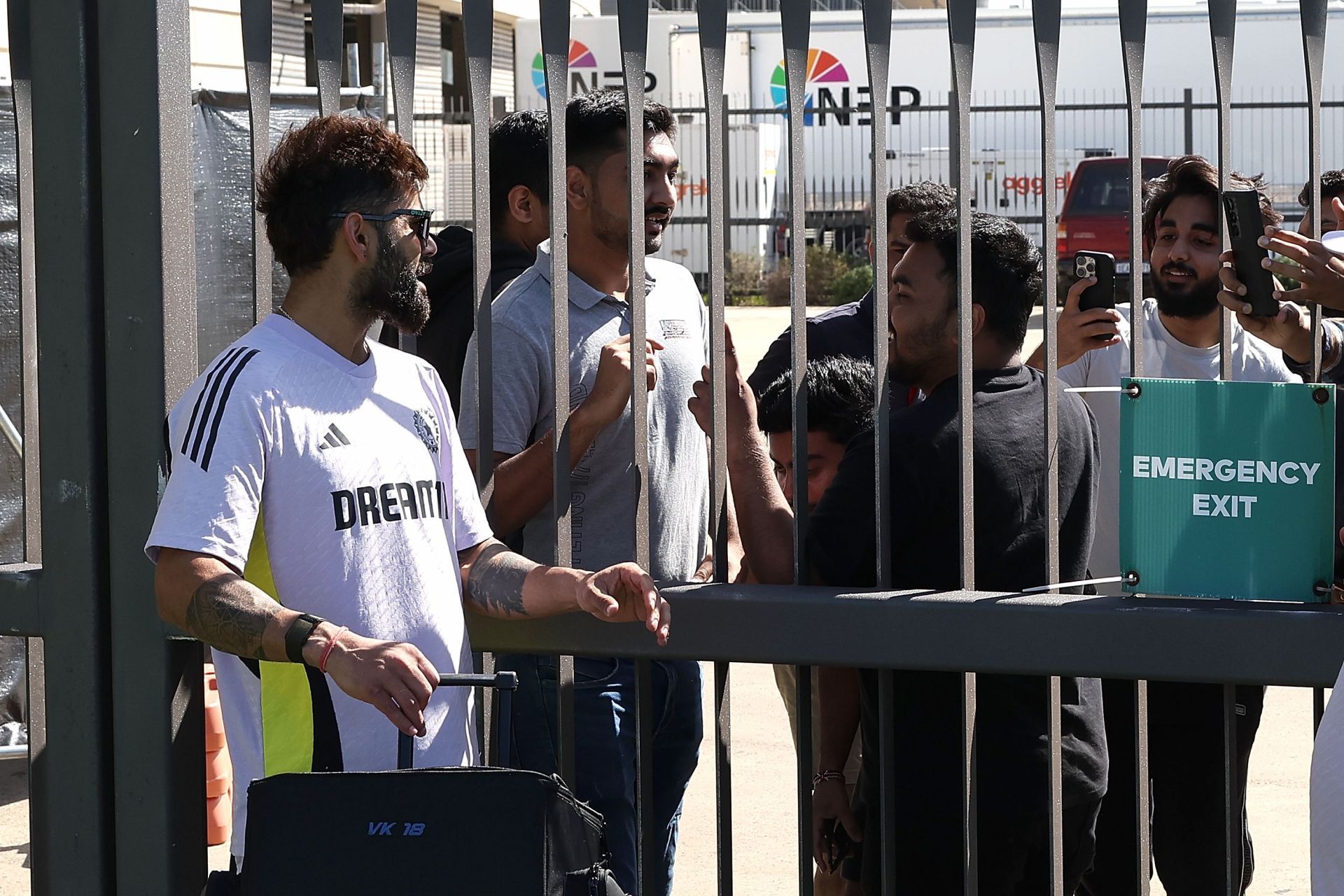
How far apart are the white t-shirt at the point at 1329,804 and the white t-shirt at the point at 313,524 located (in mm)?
1356

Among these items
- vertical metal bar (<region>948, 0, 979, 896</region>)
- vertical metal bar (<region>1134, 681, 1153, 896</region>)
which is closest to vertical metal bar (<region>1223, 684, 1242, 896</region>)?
vertical metal bar (<region>1134, 681, 1153, 896</region>)

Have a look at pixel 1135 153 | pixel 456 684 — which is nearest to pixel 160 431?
pixel 456 684

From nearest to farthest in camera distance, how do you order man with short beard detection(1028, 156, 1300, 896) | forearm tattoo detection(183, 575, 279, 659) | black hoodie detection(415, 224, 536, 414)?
1. forearm tattoo detection(183, 575, 279, 659)
2. black hoodie detection(415, 224, 536, 414)
3. man with short beard detection(1028, 156, 1300, 896)

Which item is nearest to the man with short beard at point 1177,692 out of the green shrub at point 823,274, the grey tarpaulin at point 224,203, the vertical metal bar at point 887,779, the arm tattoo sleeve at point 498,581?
the vertical metal bar at point 887,779

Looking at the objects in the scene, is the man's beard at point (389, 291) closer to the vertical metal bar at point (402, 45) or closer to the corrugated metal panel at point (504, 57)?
the vertical metal bar at point (402, 45)

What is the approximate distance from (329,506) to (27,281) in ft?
3.40

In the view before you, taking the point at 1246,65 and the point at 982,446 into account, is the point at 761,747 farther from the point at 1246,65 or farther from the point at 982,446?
the point at 1246,65

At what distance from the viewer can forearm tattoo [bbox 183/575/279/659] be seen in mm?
2244

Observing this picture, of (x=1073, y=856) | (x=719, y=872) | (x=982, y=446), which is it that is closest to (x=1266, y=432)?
(x=982, y=446)

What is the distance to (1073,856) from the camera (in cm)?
298

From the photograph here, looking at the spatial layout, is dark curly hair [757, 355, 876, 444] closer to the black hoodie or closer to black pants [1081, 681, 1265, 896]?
the black hoodie

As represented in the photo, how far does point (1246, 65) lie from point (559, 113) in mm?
20784

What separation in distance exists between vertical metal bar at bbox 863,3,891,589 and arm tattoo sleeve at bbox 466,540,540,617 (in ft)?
1.99

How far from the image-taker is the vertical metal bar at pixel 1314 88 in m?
2.54
